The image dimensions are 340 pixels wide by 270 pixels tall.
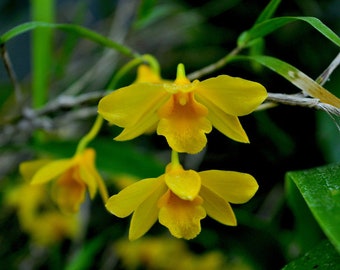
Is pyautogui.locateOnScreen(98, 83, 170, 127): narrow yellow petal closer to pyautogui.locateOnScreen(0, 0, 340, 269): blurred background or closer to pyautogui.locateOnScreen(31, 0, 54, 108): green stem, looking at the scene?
pyautogui.locateOnScreen(0, 0, 340, 269): blurred background

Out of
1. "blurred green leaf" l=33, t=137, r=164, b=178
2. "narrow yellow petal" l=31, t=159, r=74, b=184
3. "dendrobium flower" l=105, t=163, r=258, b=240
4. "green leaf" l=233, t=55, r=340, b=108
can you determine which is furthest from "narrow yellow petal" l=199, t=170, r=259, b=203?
"blurred green leaf" l=33, t=137, r=164, b=178

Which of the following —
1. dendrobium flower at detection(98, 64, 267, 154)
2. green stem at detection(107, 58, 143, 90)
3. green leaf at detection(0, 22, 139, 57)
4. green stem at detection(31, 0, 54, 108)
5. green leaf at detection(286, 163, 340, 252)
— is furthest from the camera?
green stem at detection(31, 0, 54, 108)

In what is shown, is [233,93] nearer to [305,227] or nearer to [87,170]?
[87,170]

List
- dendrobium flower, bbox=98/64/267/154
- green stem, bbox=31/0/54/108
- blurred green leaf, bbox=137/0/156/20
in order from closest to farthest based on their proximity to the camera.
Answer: dendrobium flower, bbox=98/64/267/154, blurred green leaf, bbox=137/0/156/20, green stem, bbox=31/0/54/108

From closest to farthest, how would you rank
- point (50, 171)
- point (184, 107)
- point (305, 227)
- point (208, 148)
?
point (184, 107)
point (50, 171)
point (305, 227)
point (208, 148)

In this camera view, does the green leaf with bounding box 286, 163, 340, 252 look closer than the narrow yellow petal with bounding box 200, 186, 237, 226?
Yes

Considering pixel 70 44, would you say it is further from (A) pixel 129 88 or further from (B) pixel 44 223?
(A) pixel 129 88

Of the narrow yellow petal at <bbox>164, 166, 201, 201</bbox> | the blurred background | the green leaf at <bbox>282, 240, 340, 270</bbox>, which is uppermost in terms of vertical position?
the narrow yellow petal at <bbox>164, 166, 201, 201</bbox>

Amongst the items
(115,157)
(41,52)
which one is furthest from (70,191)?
(41,52)
